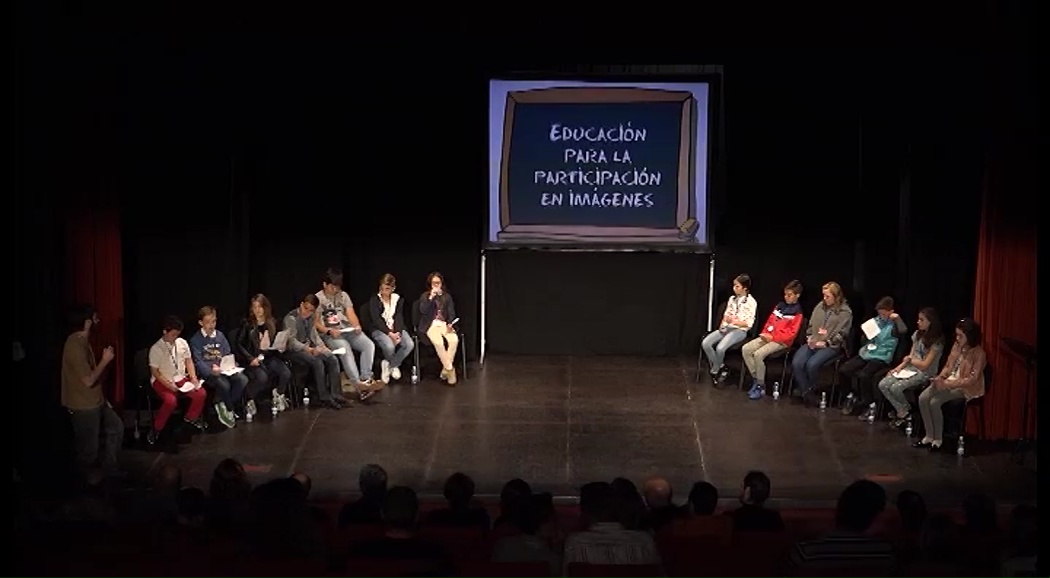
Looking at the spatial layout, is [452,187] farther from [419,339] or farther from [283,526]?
[283,526]

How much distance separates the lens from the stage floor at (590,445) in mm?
9312

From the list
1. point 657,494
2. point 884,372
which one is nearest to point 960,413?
point 884,372

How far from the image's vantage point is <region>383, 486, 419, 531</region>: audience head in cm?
596

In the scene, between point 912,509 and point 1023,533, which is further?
point 912,509

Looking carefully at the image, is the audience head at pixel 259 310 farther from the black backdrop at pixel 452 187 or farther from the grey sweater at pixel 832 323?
the grey sweater at pixel 832 323

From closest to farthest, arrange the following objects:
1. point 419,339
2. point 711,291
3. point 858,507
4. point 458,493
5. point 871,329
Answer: point 858,507
point 458,493
point 871,329
point 419,339
point 711,291

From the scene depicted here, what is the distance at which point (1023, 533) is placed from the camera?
602 centimetres

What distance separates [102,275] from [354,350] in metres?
2.19

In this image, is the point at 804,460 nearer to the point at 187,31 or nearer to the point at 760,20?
the point at 760,20

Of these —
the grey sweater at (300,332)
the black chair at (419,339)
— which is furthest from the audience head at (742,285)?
the grey sweater at (300,332)

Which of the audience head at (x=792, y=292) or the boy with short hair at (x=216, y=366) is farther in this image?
the audience head at (x=792, y=292)

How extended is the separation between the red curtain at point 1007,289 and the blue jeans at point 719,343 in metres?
2.04

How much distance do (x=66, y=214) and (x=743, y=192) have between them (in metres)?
5.30

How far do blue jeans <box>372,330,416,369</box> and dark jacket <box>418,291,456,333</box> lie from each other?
0.19 m
